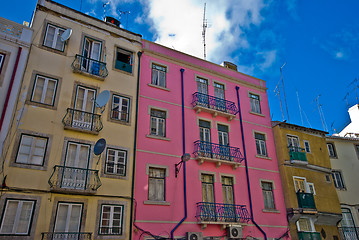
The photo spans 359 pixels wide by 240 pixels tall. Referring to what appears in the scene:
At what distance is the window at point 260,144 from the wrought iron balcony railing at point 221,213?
4.92m

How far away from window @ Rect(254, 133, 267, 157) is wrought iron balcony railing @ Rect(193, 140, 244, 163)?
88.6 inches

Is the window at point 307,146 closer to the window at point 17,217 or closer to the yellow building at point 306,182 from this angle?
the yellow building at point 306,182

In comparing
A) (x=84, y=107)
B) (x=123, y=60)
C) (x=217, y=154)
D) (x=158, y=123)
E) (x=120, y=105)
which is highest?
(x=123, y=60)

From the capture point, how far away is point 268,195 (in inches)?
823

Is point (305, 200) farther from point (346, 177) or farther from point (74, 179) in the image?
point (74, 179)

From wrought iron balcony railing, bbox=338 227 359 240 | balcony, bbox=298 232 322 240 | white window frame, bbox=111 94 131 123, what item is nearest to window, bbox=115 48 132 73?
white window frame, bbox=111 94 131 123

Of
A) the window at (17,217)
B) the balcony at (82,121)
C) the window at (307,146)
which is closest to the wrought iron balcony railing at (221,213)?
the balcony at (82,121)

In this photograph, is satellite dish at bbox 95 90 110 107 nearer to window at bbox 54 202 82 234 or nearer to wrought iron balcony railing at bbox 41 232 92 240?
window at bbox 54 202 82 234

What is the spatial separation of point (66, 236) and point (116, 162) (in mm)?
4347

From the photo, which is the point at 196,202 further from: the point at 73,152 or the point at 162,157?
the point at 73,152

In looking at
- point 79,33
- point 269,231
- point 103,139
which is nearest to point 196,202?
point 269,231

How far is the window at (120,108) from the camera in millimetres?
17094

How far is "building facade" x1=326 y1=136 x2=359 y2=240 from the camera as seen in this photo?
23234 mm

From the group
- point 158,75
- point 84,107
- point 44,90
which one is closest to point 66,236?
point 84,107
